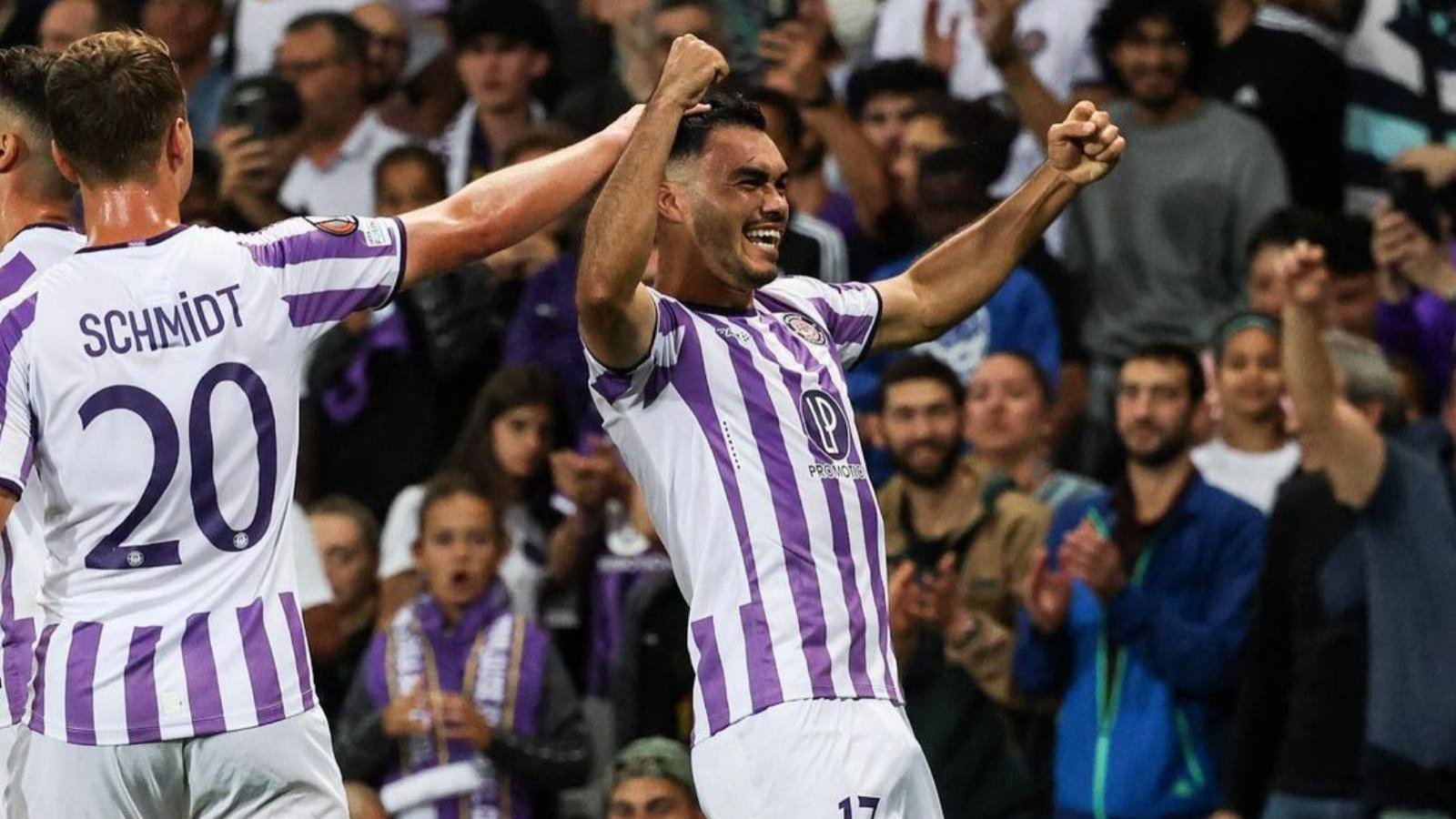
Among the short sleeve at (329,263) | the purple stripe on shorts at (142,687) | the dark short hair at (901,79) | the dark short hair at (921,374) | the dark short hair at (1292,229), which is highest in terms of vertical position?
the dark short hair at (901,79)

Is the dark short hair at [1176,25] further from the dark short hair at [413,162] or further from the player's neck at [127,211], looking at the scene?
the player's neck at [127,211]

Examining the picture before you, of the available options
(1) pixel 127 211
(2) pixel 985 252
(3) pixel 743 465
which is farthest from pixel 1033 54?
(1) pixel 127 211

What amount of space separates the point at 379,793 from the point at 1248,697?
311 centimetres

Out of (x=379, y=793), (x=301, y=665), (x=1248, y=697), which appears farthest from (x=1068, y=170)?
(x=379, y=793)

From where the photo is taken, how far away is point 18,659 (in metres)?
6.07

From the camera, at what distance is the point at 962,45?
484 inches

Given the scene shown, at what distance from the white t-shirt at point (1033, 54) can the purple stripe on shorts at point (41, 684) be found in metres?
6.18

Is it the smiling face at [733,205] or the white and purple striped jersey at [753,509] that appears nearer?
the white and purple striped jersey at [753,509]

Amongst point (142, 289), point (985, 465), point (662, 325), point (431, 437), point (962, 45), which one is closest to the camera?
point (142, 289)

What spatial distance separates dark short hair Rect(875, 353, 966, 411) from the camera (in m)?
9.80

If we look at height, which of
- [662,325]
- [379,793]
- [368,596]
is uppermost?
[662,325]

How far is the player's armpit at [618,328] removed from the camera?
5918 mm

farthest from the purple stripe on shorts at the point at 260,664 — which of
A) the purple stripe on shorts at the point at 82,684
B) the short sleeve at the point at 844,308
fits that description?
the short sleeve at the point at 844,308

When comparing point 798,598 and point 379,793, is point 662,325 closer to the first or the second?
point 798,598
